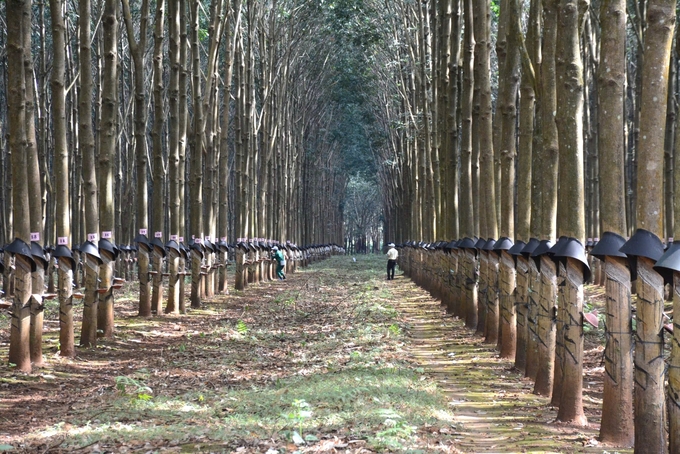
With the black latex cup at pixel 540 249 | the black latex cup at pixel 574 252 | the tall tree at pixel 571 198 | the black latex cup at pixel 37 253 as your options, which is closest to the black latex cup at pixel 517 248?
the black latex cup at pixel 540 249

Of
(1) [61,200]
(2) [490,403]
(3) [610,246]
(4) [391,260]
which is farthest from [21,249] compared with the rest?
(4) [391,260]

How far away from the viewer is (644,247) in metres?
5.86

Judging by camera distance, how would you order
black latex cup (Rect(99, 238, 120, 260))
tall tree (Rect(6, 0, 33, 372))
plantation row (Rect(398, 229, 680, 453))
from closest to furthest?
1. plantation row (Rect(398, 229, 680, 453))
2. tall tree (Rect(6, 0, 33, 372))
3. black latex cup (Rect(99, 238, 120, 260))

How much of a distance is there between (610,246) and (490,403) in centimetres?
266

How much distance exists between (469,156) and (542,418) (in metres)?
11.4

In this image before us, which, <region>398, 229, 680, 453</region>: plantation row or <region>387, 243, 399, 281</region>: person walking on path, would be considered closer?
<region>398, 229, 680, 453</region>: plantation row

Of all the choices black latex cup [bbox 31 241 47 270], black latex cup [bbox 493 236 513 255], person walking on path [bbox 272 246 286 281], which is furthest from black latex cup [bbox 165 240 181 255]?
person walking on path [bbox 272 246 286 281]

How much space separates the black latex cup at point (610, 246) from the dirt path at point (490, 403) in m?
1.50

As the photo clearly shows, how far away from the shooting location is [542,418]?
305 inches

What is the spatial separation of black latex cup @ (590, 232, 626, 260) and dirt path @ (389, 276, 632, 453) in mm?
1500

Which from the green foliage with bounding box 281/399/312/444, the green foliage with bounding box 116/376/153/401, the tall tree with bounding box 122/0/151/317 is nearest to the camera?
the green foliage with bounding box 281/399/312/444

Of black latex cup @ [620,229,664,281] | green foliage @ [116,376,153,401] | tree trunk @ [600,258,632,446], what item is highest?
black latex cup @ [620,229,664,281]

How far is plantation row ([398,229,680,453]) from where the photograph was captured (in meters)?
5.77

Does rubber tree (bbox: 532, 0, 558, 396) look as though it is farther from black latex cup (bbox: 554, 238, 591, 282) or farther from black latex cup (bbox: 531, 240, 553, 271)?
black latex cup (bbox: 554, 238, 591, 282)
